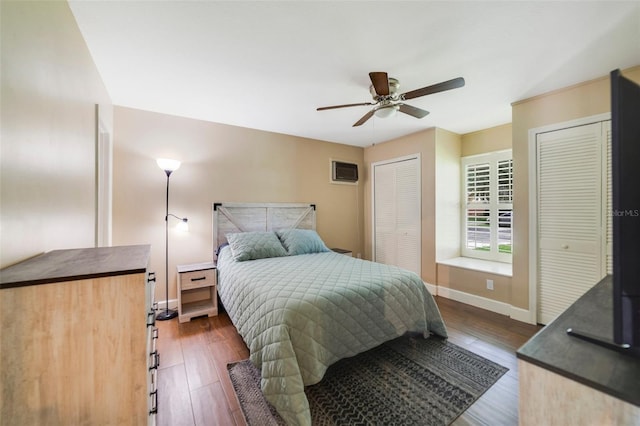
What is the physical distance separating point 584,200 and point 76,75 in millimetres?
4165

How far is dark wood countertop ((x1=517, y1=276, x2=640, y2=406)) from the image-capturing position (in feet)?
1.68

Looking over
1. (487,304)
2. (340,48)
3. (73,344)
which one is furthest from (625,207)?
(487,304)

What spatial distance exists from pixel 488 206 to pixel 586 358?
11.2 ft

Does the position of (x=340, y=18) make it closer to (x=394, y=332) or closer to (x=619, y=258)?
(x=619, y=258)

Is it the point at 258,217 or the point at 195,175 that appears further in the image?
the point at 258,217

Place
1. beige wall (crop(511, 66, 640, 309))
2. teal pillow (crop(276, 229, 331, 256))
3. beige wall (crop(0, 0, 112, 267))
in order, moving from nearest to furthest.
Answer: beige wall (crop(0, 0, 112, 267)) < beige wall (crop(511, 66, 640, 309)) < teal pillow (crop(276, 229, 331, 256))

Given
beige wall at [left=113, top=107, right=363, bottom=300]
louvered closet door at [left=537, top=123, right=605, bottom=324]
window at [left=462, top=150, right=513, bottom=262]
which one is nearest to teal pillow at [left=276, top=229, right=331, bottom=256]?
beige wall at [left=113, top=107, right=363, bottom=300]

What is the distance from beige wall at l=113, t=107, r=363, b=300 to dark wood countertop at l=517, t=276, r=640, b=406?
10.8 feet

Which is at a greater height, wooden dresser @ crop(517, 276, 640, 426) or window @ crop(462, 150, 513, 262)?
window @ crop(462, 150, 513, 262)

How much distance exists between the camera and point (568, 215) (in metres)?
2.36

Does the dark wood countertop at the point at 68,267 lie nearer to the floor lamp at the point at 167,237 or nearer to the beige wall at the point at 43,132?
the beige wall at the point at 43,132

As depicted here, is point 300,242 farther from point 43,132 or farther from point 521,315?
point 521,315

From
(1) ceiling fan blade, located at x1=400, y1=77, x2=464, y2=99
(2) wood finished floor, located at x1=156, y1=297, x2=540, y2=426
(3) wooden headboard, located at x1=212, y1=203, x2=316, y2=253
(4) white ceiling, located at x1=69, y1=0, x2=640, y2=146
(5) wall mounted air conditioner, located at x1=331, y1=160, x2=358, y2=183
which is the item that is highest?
(4) white ceiling, located at x1=69, y1=0, x2=640, y2=146

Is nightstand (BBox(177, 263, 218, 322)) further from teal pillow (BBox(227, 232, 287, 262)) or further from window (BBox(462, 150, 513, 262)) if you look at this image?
window (BBox(462, 150, 513, 262))
